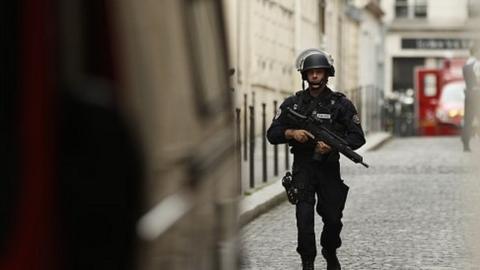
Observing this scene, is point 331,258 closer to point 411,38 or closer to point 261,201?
point 261,201

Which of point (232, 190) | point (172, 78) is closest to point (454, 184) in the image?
point (232, 190)

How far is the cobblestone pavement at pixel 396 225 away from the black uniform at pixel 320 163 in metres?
0.44

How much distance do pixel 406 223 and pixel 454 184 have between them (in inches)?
220

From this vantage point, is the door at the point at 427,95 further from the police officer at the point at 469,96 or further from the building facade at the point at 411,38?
the police officer at the point at 469,96

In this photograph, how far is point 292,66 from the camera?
38031 millimetres

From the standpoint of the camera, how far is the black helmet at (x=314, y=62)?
8828 millimetres

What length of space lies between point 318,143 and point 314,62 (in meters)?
0.47

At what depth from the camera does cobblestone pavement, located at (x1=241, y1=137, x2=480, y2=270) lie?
10953 mm

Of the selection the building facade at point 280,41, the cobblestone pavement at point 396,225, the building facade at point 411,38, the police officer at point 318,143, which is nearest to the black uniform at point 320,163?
the police officer at point 318,143

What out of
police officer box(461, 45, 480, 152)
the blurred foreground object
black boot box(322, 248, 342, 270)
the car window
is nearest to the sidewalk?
black boot box(322, 248, 342, 270)

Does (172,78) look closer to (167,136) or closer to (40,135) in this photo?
(167,136)

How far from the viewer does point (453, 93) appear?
1645 inches

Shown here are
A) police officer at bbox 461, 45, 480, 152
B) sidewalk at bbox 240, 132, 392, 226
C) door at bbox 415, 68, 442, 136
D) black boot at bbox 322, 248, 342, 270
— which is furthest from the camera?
door at bbox 415, 68, 442, 136

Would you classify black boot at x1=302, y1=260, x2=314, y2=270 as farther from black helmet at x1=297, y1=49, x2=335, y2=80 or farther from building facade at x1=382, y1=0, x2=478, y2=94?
building facade at x1=382, y1=0, x2=478, y2=94
